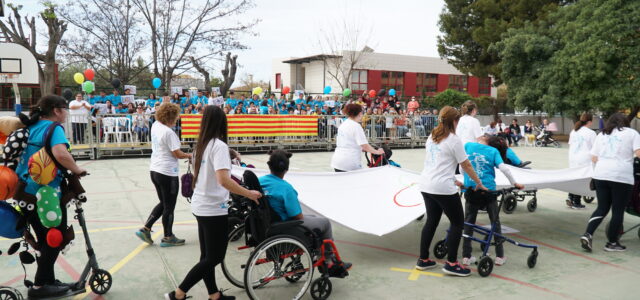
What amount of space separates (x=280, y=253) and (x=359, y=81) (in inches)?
1736

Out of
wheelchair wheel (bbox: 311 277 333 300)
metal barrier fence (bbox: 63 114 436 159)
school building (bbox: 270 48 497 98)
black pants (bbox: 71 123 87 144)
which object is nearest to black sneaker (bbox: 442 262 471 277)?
wheelchair wheel (bbox: 311 277 333 300)

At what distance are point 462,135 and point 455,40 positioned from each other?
93.5 ft

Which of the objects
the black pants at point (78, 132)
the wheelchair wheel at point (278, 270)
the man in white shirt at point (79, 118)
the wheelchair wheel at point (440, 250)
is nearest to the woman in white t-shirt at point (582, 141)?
the wheelchair wheel at point (440, 250)

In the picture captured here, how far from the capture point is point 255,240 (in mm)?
3973

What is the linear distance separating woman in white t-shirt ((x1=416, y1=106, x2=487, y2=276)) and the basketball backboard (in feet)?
72.8

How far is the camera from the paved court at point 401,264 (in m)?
4.38

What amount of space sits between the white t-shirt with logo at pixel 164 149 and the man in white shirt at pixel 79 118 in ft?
34.9

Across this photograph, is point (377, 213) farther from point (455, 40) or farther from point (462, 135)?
point (455, 40)

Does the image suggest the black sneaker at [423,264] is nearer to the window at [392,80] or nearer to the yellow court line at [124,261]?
the yellow court line at [124,261]

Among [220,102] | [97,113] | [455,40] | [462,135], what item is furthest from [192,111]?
[455,40]

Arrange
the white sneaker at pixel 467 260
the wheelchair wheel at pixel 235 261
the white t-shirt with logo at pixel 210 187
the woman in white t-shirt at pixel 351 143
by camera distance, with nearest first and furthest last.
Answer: the white t-shirt with logo at pixel 210 187
the wheelchair wheel at pixel 235 261
the white sneaker at pixel 467 260
the woman in white t-shirt at pixel 351 143

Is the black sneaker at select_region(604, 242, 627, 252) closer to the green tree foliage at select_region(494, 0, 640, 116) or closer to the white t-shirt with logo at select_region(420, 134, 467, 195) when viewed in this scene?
the white t-shirt with logo at select_region(420, 134, 467, 195)

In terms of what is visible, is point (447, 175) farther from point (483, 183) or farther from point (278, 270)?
point (278, 270)

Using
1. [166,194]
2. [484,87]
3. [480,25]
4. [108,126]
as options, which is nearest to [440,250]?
[166,194]
